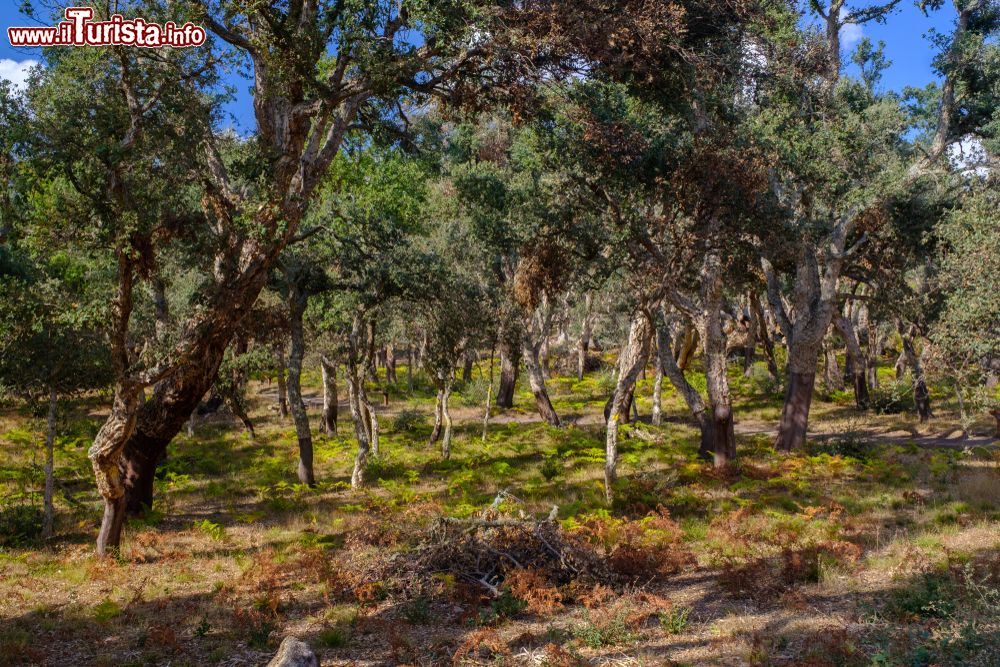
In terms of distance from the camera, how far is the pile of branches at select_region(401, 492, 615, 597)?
10672mm

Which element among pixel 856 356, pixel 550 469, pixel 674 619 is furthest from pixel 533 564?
pixel 856 356

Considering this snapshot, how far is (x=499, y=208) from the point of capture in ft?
79.9

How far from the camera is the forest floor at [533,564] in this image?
27.4 feet

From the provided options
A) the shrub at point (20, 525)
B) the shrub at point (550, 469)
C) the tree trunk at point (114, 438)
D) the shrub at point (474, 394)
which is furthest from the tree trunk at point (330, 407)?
the tree trunk at point (114, 438)

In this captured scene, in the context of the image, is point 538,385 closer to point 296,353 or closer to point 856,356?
point 296,353

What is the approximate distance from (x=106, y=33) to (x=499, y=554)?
1027cm

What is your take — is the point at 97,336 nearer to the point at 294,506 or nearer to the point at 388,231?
the point at 294,506

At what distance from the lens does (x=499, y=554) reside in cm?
1099

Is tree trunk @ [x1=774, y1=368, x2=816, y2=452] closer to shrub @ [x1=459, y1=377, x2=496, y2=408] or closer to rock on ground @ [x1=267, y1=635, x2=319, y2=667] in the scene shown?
shrub @ [x1=459, y1=377, x2=496, y2=408]

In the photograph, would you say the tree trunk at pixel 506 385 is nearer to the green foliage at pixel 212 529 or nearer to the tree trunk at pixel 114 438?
the green foliage at pixel 212 529

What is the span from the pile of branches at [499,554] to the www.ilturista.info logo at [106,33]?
9.21 metres

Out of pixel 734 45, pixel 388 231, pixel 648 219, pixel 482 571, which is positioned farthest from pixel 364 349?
pixel 734 45

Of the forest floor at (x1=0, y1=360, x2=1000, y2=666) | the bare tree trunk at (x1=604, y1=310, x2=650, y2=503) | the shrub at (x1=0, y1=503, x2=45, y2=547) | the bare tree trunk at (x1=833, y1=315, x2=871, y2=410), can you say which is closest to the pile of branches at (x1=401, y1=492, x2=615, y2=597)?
the forest floor at (x1=0, y1=360, x2=1000, y2=666)

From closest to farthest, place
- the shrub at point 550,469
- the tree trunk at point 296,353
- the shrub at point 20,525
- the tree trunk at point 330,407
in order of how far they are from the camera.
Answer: the shrub at point 20,525, the tree trunk at point 296,353, the shrub at point 550,469, the tree trunk at point 330,407
